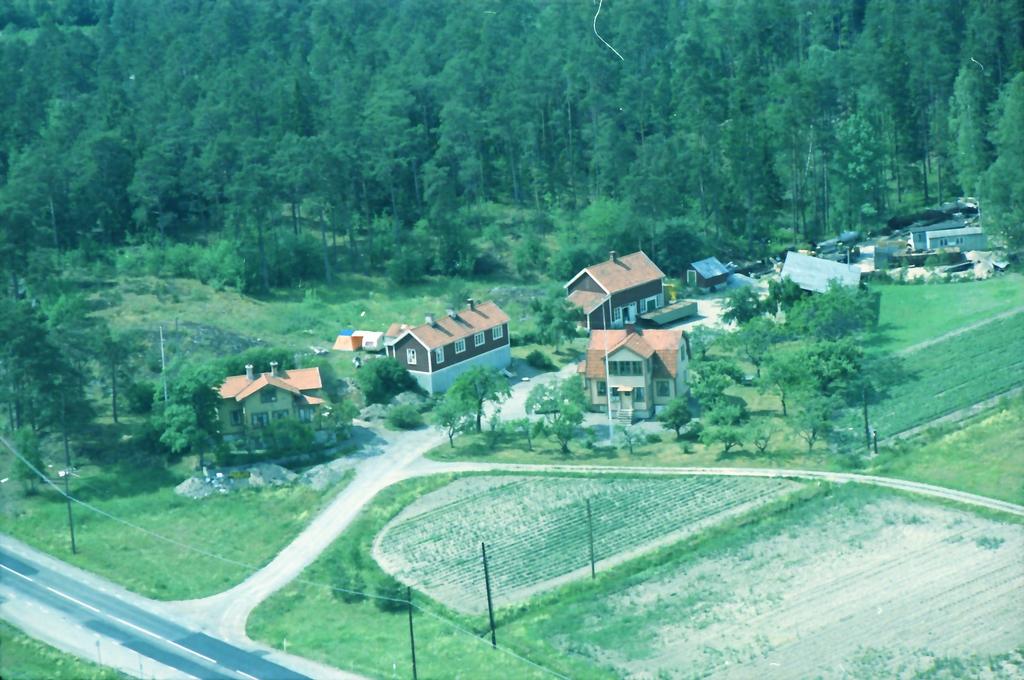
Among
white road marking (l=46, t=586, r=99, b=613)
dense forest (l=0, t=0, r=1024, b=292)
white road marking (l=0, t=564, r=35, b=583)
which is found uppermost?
dense forest (l=0, t=0, r=1024, b=292)

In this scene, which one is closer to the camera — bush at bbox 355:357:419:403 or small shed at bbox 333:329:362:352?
bush at bbox 355:357:419:403

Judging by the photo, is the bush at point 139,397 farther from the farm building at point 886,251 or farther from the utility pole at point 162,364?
the farm building at point 886,251

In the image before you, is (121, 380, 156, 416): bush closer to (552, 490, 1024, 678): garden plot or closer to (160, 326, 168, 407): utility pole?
(160, 326, 168, 407): utility pole

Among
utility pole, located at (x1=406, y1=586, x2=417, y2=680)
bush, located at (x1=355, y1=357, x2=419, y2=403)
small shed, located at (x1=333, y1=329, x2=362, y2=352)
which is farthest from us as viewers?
small shed, located at (x1=333, y1=329, x2=362, y2=352)

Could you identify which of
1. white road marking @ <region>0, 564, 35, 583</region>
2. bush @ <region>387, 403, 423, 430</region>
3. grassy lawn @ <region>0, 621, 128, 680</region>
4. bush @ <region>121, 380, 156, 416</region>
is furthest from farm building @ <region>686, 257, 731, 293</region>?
grassy lawn @ <region>0, 621, 128, 680</region>

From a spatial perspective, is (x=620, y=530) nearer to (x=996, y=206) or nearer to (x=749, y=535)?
(x=749, y=535)

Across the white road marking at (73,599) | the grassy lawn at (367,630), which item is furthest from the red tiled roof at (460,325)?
the white road marking at (73,599)
